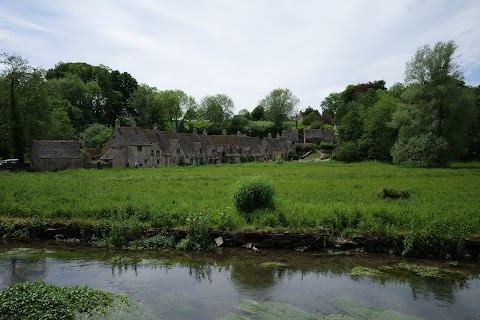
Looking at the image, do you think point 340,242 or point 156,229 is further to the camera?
point 156,229

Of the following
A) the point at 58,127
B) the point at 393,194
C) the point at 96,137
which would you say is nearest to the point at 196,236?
the point at 393,194

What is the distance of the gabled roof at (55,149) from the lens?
2199 inches

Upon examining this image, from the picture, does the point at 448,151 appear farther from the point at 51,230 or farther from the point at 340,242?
the point at 51,230

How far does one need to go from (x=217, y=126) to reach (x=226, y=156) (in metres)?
39.3

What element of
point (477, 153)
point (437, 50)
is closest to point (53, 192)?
point (437, 50)

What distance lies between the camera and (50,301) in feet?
35.4

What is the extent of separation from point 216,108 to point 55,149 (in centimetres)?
7889

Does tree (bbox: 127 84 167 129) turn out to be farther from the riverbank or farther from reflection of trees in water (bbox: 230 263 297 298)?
reflection of trees in water (bbox: 230 263 297 298)

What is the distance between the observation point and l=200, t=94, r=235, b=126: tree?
131625 mm

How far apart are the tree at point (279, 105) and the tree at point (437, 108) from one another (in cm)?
8628

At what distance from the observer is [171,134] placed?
270 feet

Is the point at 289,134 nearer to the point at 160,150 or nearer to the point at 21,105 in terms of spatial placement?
the point at 160,150

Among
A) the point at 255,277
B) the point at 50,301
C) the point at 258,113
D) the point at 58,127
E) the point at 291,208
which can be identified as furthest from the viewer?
the point at 258,113

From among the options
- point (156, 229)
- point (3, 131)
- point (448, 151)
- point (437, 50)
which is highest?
point (437, 50)
